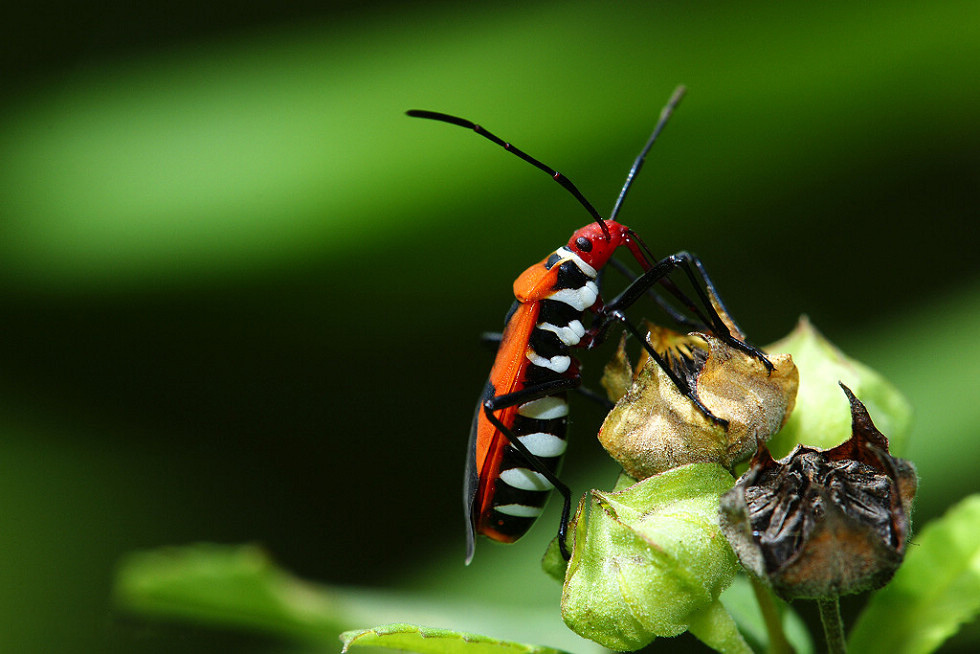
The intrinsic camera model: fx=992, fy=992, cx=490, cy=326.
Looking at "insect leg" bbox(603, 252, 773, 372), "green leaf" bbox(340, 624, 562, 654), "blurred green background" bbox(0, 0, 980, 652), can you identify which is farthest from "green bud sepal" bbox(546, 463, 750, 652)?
"blurred green background" bbox(0, 0, 980, 652)

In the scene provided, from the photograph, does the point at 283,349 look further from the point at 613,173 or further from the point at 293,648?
the point at 613,173

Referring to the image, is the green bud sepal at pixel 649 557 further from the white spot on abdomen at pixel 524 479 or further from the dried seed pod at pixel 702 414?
the white spot on abdomen at pixel 524 479

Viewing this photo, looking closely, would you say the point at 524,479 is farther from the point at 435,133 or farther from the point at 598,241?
the point at 435,133

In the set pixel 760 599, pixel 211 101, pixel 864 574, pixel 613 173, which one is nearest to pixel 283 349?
pixel 211 101

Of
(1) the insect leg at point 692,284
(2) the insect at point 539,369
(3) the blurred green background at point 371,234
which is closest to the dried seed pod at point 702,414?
(1) the insect leg at point 692,284

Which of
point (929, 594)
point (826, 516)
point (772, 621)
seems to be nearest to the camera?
point (826, 516)

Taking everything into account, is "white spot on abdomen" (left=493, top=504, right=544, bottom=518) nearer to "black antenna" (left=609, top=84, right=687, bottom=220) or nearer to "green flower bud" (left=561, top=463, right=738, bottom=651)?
"green flower bud" (left=561, top=463, right=738, bottom=651)

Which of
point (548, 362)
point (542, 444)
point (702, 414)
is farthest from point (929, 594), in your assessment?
point (548, 362)

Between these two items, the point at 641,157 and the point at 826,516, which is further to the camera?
the point at 641,157
